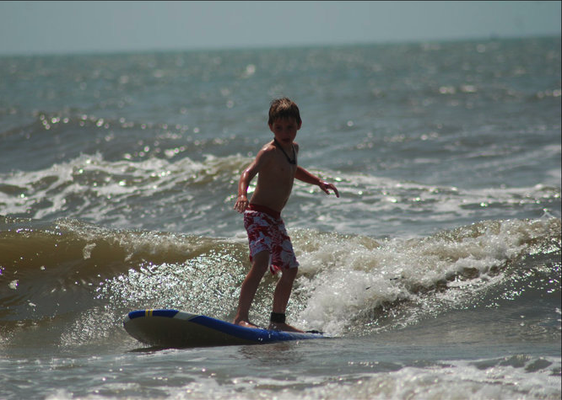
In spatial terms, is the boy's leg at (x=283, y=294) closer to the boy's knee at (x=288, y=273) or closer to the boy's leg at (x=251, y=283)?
the boy's knee at (x=288, y=273)

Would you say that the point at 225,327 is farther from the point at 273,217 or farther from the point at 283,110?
the point at 283,110

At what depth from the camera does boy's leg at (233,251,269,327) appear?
14.4ft

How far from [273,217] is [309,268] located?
135cm

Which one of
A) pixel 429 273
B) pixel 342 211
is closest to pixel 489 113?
pixel 342 211

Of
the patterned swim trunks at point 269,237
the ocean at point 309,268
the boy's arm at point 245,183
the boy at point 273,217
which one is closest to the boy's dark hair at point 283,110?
the boy at point 273,217

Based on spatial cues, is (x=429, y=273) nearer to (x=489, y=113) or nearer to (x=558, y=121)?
(x=558, y=121)

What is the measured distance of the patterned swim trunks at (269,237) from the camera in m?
4.44

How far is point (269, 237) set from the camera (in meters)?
4.45

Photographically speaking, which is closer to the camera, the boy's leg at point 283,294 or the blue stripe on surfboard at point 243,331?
the blue stripe on surfboard at point 243,331

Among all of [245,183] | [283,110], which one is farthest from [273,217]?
[283,110]

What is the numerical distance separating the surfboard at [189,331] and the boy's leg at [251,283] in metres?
0.12

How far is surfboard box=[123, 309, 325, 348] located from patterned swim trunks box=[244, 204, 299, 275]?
47cm

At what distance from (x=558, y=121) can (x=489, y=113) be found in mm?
2299

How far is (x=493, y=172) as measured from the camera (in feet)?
34.3
